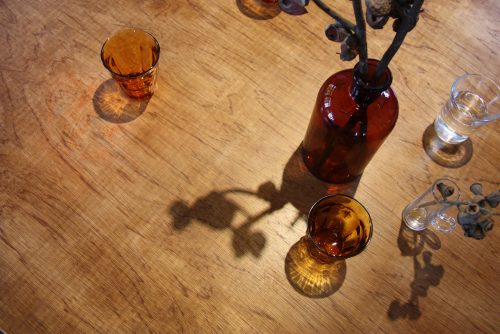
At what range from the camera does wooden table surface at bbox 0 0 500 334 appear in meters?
0.78

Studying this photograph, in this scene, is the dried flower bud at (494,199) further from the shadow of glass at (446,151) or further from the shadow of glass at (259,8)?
the shadow of glass at (259,8)

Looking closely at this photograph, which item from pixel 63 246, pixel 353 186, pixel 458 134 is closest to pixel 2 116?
pixel 63 246

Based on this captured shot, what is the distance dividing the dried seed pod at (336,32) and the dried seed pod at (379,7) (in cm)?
5

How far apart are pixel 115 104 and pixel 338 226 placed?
50cm

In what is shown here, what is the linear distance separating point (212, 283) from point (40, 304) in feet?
0.95

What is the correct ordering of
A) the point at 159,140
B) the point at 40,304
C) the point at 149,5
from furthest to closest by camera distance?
1. the point at 149,5
2. the point at 159,140
3. the point at 40,304

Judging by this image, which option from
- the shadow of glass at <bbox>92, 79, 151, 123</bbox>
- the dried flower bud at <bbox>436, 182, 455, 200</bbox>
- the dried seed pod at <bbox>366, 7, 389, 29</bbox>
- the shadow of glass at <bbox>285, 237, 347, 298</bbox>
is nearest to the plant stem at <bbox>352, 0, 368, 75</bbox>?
the dried seed pod at <bbox>366, 7, 389, 29</bbox>

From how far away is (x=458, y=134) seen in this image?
89 cm

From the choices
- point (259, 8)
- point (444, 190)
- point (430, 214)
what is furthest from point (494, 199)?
point (259, 8)

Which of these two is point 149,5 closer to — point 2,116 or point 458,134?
point 2,116

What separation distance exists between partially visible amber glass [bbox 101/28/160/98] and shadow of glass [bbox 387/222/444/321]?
1.83 feet

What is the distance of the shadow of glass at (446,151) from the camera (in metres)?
0.89

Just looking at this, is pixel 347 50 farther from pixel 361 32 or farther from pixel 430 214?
pixel 430 214

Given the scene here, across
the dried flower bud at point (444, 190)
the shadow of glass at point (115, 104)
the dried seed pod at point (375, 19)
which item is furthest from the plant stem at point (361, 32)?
the shadow of glass at point (115, 104)
